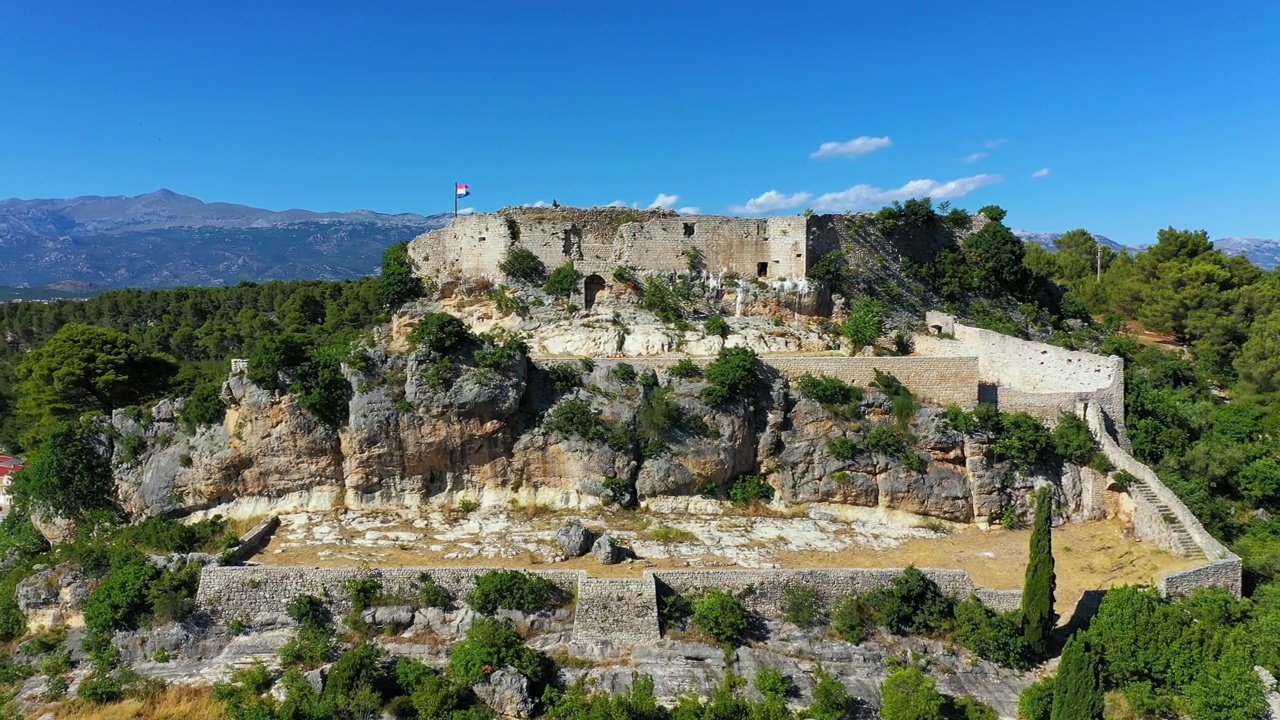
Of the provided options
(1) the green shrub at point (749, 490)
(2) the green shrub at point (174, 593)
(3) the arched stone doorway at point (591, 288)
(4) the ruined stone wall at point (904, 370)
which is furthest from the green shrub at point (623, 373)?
(2) the green shrub at point (174, 593)

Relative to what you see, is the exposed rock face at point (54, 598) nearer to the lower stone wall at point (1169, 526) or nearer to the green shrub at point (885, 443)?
the green shrub at point (885, 443)

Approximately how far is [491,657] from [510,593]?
1765 mm

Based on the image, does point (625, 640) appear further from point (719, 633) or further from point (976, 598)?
point (976, 598)

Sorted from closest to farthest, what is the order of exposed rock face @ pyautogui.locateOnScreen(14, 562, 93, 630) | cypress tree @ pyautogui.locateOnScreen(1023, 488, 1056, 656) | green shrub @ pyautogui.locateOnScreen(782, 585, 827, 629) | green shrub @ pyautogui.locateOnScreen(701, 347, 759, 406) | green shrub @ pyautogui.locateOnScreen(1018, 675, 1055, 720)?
green shrub @ pyautogui.locateOnScreen(1018, 675, 1055, 720) → cypress tree @ pyautogui.locateOnScreen(1023, 488, 1056, 656) → green shrub @ pyautogui.locateOnScreen(782, 585, 827, 629) → exposed rock face @ pyautogui.locateOnScreen(14, 562, 93, 630) → green shrub @ pyautogui.locateOnScreen(701, 347, 759, 406)

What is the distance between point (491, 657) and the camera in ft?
53.2

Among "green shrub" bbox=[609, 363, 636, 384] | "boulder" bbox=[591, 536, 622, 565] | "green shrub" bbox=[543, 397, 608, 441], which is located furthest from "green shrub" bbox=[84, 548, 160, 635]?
"green shrub" bbox=[609, 363, 636, 384]

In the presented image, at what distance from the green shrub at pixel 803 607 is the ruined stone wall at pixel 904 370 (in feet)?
26.4

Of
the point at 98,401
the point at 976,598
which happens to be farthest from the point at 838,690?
the point at 98,401

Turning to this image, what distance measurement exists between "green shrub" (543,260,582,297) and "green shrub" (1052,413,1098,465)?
1784cm

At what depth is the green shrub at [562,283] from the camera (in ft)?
93.3

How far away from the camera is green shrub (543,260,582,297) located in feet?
93.3

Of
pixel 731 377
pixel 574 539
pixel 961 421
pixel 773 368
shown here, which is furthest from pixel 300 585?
pixel 961 421

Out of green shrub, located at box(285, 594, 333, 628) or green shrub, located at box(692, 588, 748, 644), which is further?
green shrub, located at box(285, 594, 333, 628)

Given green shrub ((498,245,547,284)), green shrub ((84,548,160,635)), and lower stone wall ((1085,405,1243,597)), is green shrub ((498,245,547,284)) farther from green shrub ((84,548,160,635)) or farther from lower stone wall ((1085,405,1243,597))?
lower stone wall ((1085,405,1243,597))
